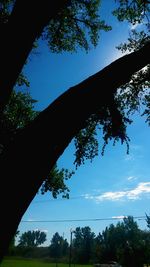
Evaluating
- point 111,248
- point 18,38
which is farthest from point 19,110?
point 111,248

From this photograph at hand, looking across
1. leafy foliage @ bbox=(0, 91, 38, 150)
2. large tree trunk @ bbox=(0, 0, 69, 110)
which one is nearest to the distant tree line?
leafy foliage @ bbox=(0, 91, 38, 150)

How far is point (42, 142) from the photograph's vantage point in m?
3.20

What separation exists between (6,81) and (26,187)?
1653mm

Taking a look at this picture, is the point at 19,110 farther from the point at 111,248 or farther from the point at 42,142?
the point at 111,248

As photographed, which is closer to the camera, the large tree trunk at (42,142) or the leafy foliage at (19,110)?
the large tree trunk at (42,142)

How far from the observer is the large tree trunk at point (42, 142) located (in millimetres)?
2965

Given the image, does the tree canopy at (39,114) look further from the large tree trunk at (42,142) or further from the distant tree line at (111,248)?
the distant tree line at (111,248)

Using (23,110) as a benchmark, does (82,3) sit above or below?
above

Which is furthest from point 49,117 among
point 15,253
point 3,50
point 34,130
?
point 15,253

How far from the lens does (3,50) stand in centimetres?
425

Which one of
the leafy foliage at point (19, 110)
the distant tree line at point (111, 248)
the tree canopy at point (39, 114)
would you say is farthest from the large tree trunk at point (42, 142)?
the distant tree line at point (111, 248)

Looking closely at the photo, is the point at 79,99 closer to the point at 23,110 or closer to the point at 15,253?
the point at 23,110

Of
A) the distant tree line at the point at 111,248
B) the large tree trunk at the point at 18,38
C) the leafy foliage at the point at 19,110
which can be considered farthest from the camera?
the distant tree line at the point at 111,248

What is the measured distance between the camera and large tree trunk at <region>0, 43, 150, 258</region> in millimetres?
2965
